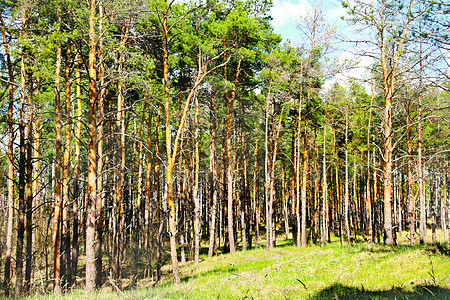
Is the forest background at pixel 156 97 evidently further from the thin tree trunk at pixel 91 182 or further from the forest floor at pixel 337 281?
the forest floor at pixel 337 281

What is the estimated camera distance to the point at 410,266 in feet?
26.5

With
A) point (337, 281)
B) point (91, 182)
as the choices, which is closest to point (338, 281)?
point (337, 281)

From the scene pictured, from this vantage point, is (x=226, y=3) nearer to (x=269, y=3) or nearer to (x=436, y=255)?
(x=269, y=3)

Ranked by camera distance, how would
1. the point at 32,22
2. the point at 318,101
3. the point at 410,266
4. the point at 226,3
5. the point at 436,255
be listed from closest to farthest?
the point at 410,266
the point at 436,255
the point at 32,22
the point at 226,3
the point at 318,101

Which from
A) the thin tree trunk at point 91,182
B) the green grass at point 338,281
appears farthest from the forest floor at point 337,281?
the thin tree trunk at point 91,182

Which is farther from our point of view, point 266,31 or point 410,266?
point 266,31

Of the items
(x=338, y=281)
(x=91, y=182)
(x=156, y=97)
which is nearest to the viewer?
(x=338, y=281)

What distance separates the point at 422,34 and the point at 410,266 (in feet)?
19.2

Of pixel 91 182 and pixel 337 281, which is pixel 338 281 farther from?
pixel 91 182

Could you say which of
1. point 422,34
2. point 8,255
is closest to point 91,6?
point 422,34

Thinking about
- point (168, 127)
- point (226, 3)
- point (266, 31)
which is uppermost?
point (226, 3)

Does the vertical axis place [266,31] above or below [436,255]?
above

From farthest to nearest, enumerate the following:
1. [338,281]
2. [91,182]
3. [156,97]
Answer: [156,97], [91,182], [338,281]

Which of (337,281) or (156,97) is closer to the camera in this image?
(337,281)
